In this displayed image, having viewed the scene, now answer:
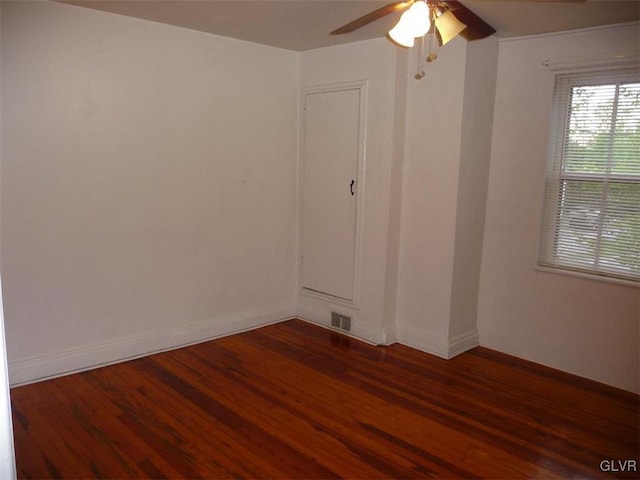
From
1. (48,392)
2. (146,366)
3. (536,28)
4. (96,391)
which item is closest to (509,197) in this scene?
(536,28)

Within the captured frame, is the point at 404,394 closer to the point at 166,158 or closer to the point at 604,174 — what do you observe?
the point at 604,174

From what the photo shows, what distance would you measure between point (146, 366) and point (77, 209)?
112 cm

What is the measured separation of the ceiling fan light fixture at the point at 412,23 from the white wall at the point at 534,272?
5.33 ft

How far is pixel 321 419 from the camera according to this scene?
2840 mm

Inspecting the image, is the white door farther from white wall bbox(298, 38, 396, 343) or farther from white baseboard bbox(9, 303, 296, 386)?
white baseboard bbox(9, 303, 296, 386)

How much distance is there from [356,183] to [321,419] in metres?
1.84

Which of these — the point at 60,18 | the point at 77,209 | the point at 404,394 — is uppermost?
the point at 60,18

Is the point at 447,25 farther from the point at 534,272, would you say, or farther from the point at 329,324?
the point at 329,324

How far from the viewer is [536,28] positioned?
3281 millimetres

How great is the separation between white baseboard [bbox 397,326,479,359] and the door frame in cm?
44

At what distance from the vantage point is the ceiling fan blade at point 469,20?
242cm

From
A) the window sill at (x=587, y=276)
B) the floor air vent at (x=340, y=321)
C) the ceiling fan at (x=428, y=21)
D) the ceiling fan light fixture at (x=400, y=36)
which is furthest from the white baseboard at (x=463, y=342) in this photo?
the ceiling fan light fixture at (x=400, y=36)

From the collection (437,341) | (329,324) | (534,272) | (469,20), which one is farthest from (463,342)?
(469,20)

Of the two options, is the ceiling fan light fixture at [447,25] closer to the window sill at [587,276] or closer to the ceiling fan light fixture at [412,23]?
the ceiling fan light fixture at [412,23]
